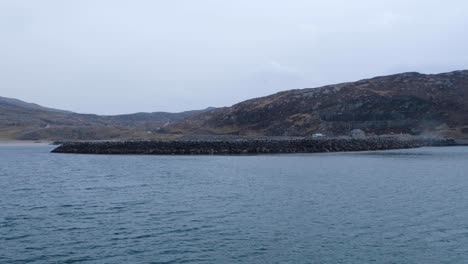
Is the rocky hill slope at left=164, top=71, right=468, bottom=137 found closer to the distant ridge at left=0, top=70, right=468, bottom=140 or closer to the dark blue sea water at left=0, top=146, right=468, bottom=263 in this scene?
the distant ridge at left=0, top=70, right=468, bottom=140

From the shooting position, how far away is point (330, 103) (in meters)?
154

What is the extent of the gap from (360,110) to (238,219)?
4901 inches

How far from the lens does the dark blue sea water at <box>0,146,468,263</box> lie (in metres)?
20.6

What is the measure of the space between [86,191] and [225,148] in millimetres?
52437

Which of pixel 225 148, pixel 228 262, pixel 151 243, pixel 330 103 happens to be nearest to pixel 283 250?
pixel 228 262

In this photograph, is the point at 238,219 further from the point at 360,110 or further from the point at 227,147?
the point at 360,110

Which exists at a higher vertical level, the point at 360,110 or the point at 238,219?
the point at 360,110

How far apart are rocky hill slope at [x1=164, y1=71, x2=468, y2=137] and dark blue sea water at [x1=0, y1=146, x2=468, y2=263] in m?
92.3

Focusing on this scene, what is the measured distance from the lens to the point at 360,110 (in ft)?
477

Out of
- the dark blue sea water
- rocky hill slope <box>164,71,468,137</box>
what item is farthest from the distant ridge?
the dark blue sea water

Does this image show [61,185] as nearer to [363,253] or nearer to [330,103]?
[363,253]

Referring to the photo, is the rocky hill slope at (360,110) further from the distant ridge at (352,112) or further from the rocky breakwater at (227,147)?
the rocky breakwater at (227,147)

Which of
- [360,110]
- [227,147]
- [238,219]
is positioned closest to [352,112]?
[360,110]

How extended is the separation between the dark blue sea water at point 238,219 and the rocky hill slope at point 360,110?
92.3m
